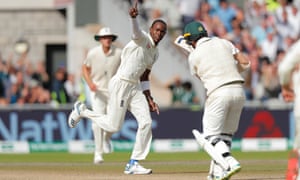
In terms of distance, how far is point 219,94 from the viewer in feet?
40.8

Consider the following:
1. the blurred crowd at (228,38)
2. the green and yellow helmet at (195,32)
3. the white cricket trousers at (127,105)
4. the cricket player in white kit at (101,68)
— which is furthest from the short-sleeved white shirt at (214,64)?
the blurred crowd at (228,38)

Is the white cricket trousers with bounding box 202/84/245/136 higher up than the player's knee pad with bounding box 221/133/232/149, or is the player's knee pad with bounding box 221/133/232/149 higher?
the white cricket trousers with bounding box 202/84/245/136

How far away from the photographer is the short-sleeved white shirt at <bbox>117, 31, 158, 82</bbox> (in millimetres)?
14625

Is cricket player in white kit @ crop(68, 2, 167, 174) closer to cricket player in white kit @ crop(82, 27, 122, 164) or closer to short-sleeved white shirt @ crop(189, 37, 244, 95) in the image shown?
short-sleeved white shirt @ crop(189, 37, 244, 95)

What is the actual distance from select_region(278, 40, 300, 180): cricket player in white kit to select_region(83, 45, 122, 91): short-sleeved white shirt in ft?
26.4

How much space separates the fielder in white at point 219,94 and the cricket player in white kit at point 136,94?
1863mm

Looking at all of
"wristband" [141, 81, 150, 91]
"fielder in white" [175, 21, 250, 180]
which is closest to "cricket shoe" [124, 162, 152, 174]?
"wristband" [141, 81, 150, 91]

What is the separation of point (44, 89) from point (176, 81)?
3063 millimetres

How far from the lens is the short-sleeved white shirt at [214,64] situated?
12.5 meters

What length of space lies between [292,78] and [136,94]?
4905 millimetres

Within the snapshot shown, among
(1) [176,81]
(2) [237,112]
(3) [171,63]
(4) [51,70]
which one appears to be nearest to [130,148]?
(1) [176,81]

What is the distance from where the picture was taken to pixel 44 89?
2577 centimetres

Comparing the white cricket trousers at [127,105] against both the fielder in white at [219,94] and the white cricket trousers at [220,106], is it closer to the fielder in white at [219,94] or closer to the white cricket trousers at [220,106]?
the fielder in white at [219,94]

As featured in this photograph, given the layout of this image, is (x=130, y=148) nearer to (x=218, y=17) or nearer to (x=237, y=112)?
(x=218, y=17)
